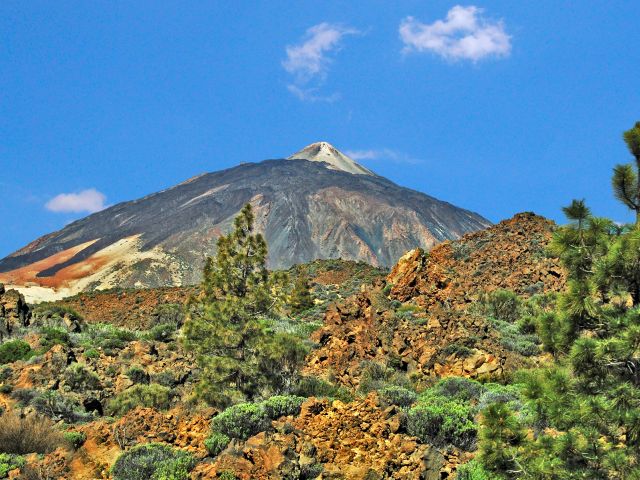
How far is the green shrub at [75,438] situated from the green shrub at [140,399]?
3.30 meters

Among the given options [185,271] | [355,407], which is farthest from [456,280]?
[185,271]

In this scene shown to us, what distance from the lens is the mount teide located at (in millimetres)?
99625

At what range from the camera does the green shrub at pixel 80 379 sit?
14797 mm

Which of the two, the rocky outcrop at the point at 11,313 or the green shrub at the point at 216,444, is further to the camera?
the rocky outcrop at the point at 11,313

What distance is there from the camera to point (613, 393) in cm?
581

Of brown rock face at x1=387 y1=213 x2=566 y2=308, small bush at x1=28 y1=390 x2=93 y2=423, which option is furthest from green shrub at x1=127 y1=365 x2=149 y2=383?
brown rock face at x1=387 y1=213 x2=566 y2=308

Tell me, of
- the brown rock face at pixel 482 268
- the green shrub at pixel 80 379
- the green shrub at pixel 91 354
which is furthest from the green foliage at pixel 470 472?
the brown rock face at pixel 482 268

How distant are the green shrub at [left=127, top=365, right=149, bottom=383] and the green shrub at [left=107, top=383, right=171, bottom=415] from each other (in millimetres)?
1687

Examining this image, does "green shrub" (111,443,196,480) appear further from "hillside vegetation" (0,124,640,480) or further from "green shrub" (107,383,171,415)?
Answer: "green shrub" (107,383,171,415)

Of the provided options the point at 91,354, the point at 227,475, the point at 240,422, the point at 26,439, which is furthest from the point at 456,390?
the point at 91,354

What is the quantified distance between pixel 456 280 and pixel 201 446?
22197 millimetres

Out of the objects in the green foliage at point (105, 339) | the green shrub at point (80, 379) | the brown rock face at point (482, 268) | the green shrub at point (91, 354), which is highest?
the brown rock face at point (482, 268)

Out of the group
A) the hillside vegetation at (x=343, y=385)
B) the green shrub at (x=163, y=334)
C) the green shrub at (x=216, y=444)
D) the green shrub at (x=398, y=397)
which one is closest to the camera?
the hillside vegetation at (x=343, y=385)

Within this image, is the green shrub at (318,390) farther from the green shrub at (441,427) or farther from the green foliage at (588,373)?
the green foliage at (588,373)
